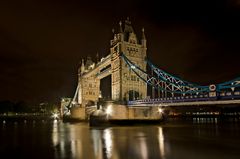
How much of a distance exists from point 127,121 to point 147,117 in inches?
160

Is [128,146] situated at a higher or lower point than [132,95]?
lower

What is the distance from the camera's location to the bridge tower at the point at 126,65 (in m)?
48.9

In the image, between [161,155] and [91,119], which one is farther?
[91,119]

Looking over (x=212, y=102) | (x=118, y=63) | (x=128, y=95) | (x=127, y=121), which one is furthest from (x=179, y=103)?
(x=118, y=63)

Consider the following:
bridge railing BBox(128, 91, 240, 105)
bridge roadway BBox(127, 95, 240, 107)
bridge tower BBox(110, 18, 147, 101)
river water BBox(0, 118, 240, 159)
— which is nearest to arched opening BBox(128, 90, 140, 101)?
bridge tower BBox(110, 18, 147, 101)

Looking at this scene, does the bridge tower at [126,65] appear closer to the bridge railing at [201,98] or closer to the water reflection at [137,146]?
the bridge railing at [201,98]

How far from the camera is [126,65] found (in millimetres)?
50125

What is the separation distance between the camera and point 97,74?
233 feet

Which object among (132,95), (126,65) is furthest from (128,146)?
(126,65)

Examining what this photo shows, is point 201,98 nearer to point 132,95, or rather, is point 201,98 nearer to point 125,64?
point 132,95

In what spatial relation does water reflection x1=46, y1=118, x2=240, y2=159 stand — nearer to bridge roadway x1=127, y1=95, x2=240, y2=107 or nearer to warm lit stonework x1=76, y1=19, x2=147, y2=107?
bridge roadway x1=127, y1=95, x2=240, y2=107

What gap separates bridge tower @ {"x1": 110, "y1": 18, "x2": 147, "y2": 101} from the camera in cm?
4894

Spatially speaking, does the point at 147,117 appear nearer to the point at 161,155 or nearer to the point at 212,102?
the point at 212,102

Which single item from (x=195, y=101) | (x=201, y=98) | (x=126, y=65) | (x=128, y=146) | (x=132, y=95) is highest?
(x=126, y=65)
